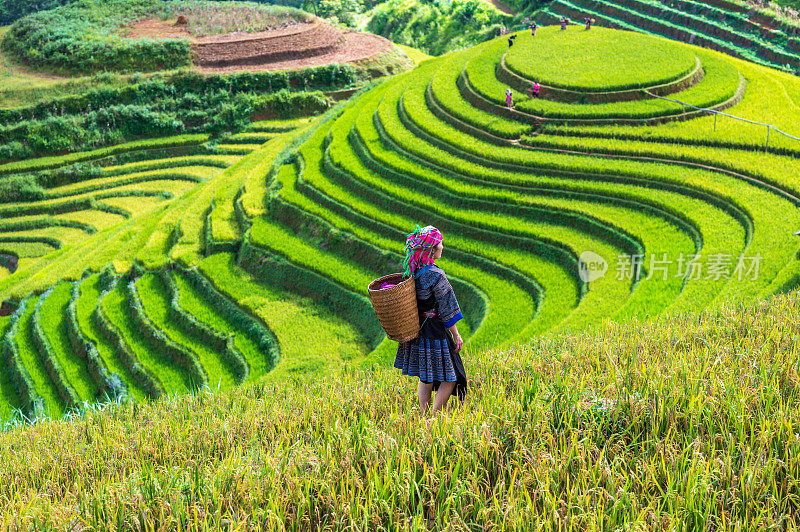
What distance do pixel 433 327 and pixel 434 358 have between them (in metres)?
0.28

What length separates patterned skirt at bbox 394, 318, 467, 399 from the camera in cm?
564

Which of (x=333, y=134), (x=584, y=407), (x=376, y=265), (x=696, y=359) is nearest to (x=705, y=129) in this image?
(x=376, y=265)

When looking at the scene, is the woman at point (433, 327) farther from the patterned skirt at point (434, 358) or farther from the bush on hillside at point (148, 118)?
the bush on hillside at point (148, 118)

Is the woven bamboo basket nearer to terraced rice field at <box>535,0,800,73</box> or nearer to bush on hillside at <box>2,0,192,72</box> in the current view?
terraced rice field at <box>535,0,800,73</box>

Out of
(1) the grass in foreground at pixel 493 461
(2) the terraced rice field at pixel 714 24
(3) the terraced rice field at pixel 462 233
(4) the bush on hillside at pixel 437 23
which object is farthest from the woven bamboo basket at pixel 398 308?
(4) the bush on hillside at pixel 437 23

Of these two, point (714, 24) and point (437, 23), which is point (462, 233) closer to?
point (714, 24)

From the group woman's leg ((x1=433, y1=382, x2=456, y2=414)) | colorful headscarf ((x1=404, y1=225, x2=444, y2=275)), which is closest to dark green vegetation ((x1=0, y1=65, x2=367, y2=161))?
colorful headscarf ((x1=404, y1=225, x2=444, y2=275))

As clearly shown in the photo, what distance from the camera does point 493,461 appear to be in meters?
4.04

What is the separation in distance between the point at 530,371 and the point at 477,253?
11.1m

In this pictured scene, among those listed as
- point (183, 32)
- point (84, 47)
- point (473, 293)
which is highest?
point (473, 293)

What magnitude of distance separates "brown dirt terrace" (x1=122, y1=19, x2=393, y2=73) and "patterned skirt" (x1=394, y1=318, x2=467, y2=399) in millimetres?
38553

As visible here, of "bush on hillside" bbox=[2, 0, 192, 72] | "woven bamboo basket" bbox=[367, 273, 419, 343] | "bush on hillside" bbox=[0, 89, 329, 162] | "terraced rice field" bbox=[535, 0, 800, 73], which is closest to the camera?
"woven bamboo basket" bbox=[367, 273, 419, 343]

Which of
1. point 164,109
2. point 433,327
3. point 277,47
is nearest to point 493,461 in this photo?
point 433,327

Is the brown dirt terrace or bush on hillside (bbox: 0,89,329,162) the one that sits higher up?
the brown dirt terrace
